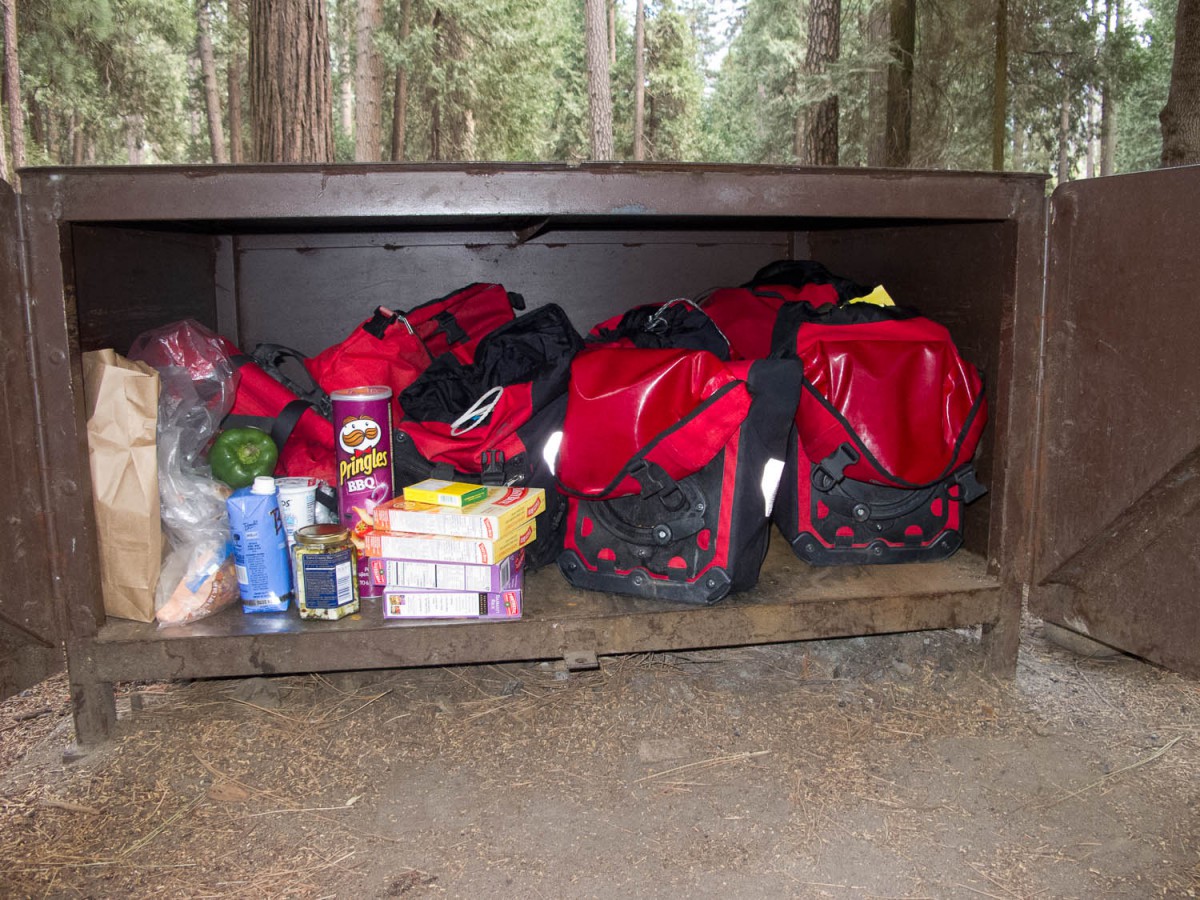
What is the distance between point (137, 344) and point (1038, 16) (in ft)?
32.7

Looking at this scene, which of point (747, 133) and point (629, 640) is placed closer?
point (629, 640)

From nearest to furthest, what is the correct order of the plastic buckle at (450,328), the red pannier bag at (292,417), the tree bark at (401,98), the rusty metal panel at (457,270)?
the red pannier bag at (292,417), the plastic buckle at (450,328), the rusty metal panel at (457,270), the tree bark at (401,98)

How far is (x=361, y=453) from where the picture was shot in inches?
99.3

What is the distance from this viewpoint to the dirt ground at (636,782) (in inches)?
72.3

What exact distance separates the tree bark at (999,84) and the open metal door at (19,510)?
896 centimetres

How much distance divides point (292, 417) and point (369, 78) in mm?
12731

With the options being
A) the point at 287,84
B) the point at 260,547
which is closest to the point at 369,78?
the point at 287,84

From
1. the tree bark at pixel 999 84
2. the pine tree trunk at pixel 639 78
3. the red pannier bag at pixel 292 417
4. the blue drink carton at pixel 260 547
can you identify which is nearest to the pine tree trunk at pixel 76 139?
the pine tree trunk at pixel 639 78

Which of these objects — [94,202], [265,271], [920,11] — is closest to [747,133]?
[920,11]

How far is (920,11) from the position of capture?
9406 mm

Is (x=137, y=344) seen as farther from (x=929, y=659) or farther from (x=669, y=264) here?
(x=929, y=659)

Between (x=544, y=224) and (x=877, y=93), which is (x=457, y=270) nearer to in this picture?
(x=544, y=224)

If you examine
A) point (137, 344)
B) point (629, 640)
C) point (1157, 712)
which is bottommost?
point (1157, 712)

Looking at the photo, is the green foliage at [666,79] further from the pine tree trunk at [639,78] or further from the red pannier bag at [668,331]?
the red pannier bag at [668,331]
